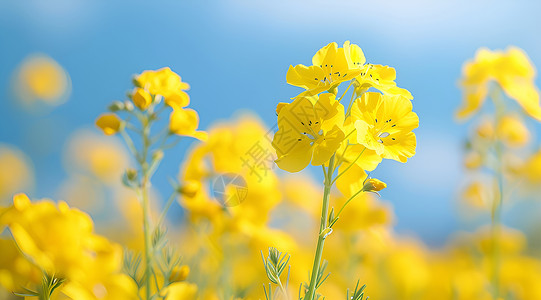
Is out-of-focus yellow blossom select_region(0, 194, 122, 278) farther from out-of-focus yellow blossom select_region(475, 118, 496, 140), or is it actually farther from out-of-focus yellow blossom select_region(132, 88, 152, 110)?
out-of-focus yellow blossom select_region(475, 118, 496, 140)

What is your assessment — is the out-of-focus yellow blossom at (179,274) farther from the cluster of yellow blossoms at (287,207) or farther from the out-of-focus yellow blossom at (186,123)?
the out-of-focus yellow blossom at (186,123)

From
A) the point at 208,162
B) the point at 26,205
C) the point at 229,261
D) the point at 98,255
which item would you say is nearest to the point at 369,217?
the point at 229,261

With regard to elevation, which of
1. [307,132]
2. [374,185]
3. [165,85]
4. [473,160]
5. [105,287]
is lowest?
[105,287]

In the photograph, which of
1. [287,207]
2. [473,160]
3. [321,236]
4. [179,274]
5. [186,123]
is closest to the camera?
[321,236]

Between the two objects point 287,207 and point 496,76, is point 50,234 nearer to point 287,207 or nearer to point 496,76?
point 496,76

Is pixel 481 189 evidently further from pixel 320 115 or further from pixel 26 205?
pixel 26 205

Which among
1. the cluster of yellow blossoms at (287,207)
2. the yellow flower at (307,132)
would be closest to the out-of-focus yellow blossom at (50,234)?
the cluster of yellow blossoms at (287,207)

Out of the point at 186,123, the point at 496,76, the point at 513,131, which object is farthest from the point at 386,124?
the point at 513,131
